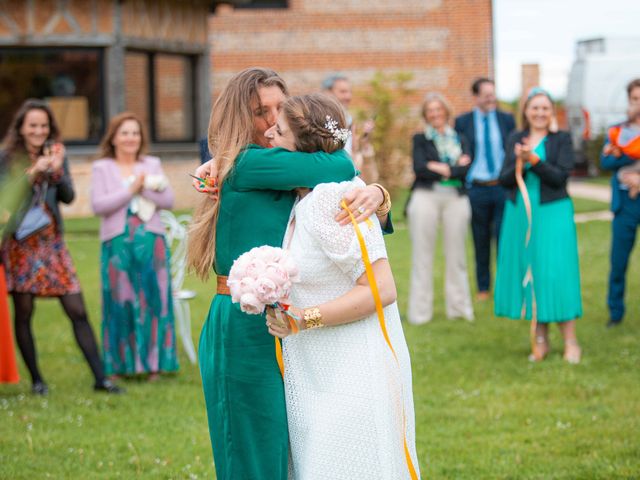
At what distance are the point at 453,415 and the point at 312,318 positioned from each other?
344cm

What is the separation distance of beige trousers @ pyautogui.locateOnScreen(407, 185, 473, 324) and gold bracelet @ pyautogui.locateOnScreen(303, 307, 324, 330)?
21.7 feet

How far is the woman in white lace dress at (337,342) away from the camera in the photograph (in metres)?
3.29

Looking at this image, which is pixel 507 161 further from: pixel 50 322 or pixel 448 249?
pixel 50 322

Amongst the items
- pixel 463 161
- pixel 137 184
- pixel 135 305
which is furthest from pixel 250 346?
pixel 463 161

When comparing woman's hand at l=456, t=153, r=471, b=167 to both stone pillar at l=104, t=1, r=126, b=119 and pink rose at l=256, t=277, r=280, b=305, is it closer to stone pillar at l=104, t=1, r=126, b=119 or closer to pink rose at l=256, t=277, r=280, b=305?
pink rose at l=256, t=277, r=280, b=305

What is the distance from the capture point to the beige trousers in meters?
9.84

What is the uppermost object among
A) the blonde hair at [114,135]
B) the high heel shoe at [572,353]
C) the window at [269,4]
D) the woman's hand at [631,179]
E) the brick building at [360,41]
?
the window at [269,4]

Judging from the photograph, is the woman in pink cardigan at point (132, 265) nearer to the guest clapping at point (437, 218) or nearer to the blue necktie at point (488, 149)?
the guest clapping at point (437, 218)

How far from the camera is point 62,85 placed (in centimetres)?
1967

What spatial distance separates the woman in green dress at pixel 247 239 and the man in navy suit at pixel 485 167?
7527 millimetres

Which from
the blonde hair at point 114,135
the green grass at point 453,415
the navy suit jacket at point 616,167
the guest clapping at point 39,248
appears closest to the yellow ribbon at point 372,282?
the green grass at point 453,415

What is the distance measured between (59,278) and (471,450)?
3330mm

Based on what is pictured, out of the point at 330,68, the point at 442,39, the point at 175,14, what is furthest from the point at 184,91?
the point at 442,39

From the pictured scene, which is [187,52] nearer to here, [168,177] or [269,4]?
[168,177]
